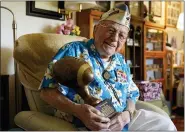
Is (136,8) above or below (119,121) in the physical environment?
above

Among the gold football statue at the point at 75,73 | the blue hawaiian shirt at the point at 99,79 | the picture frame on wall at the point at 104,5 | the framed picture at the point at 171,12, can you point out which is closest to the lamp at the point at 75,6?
the picture frame on wall at the point at 104,5

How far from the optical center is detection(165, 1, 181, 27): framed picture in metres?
3.62

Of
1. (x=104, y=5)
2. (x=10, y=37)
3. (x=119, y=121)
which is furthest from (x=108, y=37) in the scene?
(x=104, y=5)

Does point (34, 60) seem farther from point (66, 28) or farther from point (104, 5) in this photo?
point (104, 5)

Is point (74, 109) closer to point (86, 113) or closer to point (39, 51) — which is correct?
point (86, 113)

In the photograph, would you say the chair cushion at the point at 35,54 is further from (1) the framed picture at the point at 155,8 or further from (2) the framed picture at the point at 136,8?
(1) the framed picture at the point at 155,8

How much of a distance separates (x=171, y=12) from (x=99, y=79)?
3162 millimetres

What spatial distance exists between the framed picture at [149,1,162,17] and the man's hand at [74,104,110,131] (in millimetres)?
2625

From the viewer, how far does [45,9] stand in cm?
193

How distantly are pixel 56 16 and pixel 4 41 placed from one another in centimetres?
55

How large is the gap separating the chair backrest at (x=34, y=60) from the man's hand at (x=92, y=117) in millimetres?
432

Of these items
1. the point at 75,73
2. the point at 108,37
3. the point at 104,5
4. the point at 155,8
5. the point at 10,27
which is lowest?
the point at 75,73

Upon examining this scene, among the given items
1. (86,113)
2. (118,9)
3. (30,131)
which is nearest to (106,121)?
(86,113)

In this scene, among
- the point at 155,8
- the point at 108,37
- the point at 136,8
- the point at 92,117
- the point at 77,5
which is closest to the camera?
the point at 92,117
